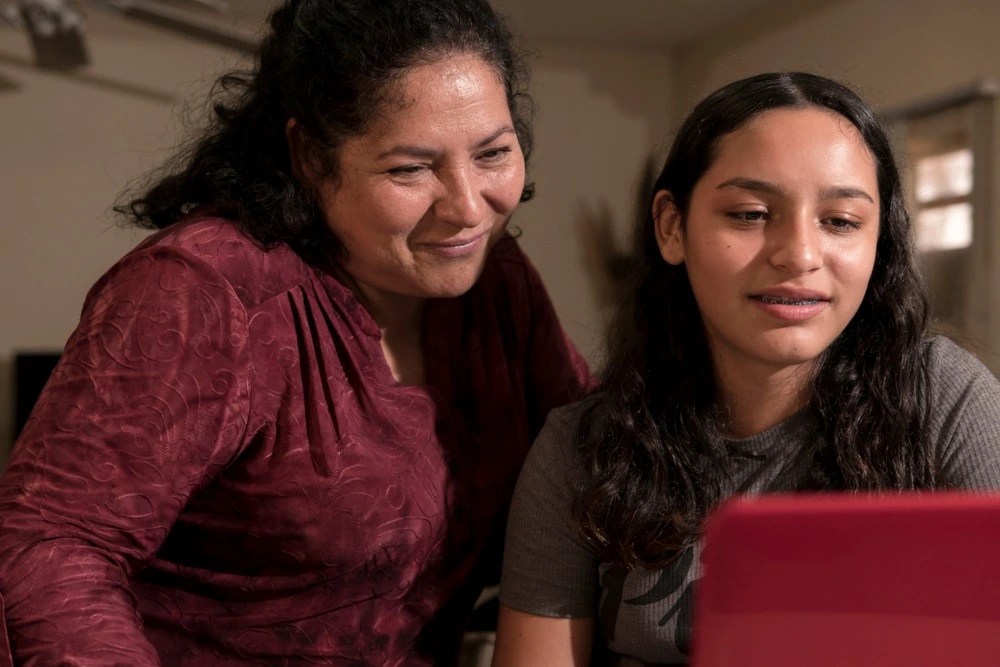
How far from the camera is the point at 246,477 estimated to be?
1.20 m

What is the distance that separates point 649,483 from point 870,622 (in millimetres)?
588

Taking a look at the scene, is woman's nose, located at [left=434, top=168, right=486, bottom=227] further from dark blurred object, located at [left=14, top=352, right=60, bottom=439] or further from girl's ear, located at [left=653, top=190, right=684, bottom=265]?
dark blurred object, located at [left=14, top=352, right=60, bottom=439]

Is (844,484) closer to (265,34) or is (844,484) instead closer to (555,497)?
(555,497)

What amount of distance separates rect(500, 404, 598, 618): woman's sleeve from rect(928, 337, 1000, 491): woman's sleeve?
369mm

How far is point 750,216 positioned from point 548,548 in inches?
15.9

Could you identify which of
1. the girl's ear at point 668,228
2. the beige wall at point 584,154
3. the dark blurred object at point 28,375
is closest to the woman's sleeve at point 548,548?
the girl's ear at point 668,228

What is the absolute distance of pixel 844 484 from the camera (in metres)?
1.10

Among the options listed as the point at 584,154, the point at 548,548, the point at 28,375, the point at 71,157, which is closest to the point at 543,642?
the point at 548,548

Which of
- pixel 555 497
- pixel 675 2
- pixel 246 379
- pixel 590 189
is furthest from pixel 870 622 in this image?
pixel 590 189

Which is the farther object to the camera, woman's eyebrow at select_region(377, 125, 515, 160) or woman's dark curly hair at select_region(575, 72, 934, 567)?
woman's eyebrow at select_region(377, 125, 515, 160)

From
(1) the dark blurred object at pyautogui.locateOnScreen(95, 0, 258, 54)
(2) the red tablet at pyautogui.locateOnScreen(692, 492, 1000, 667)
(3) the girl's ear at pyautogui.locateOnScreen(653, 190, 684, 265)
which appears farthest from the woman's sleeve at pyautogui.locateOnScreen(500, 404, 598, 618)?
(1) the dark blurred object at pyautogui.locateOnScreen(95, 0, 258, 54)

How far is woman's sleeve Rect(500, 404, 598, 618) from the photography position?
1.18 m

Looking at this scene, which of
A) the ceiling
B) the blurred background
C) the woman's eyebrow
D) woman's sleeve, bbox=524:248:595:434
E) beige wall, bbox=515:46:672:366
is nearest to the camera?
the woman's eyebrow

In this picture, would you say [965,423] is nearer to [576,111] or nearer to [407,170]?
[407,170]
